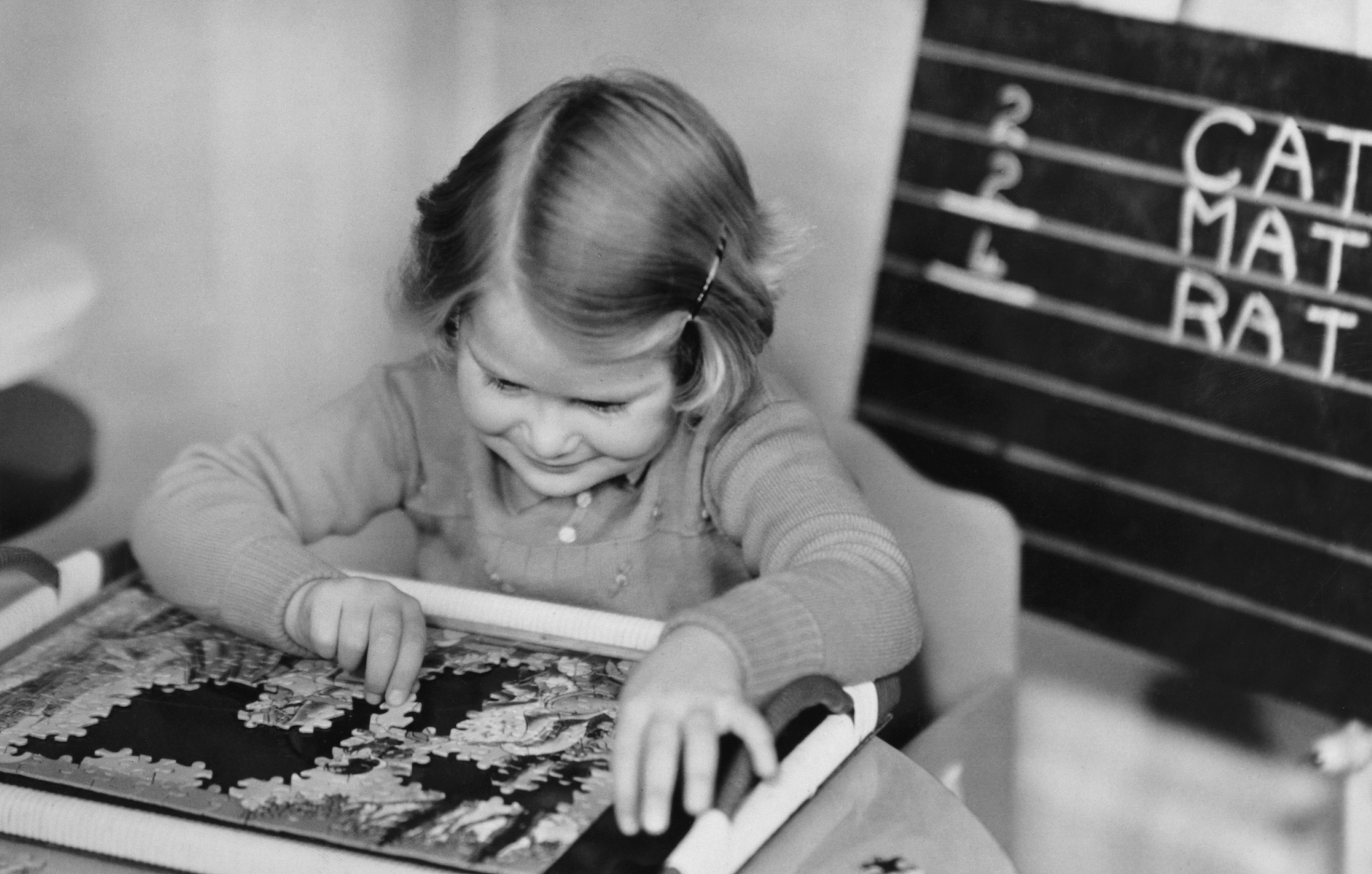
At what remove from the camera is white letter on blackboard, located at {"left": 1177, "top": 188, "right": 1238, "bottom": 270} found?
→ 1.09 meters

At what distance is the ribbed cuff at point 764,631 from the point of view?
643 millimetres

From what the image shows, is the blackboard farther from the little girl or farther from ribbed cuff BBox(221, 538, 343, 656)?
ribbed cuff BBox(221, 538, 343, 656)

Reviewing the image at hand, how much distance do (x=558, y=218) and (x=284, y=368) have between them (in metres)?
0.53

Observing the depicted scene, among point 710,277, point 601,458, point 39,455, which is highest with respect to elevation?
point 710,277

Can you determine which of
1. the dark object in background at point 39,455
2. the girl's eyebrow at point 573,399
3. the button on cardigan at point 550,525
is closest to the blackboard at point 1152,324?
the button on cardigan at point 550,525

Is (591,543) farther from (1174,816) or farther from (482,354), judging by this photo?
(1174,816)

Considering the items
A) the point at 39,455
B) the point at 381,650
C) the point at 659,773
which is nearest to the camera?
the point at 659,773

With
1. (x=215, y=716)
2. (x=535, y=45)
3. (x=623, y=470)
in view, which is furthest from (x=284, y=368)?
(x=215, y=716)

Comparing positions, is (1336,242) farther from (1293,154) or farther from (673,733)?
(673,733)

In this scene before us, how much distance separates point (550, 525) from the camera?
3.00 ft

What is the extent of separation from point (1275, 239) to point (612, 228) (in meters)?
0.57

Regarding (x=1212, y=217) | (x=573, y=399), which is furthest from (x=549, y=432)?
(x=1212, y=217)

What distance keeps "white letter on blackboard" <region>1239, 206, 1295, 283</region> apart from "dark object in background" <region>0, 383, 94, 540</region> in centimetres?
83

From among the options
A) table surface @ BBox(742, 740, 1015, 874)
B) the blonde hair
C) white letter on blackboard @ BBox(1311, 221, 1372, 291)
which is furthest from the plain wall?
table surface @ BBox(742, 740, 1015, 874)
